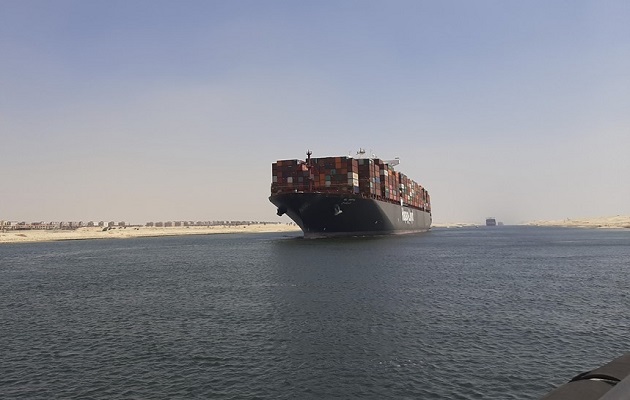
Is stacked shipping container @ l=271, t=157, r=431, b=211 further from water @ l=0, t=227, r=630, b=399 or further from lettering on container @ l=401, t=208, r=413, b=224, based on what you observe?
water @ l=0, t=227, r=630, b=399

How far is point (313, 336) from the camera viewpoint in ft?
71.8

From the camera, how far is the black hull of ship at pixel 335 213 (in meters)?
92.4

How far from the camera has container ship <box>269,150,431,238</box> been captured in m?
94.4

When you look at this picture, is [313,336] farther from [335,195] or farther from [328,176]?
[328,176]

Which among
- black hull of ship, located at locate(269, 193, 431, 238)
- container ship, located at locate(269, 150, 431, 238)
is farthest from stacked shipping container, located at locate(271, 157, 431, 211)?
black hull of ship, located at locate(269, 193, 431, 238)

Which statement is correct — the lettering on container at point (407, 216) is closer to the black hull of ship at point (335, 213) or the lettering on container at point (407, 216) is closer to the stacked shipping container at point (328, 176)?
the black hull of ship at point (335, 213)

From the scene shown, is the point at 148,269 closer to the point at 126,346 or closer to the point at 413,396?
the point at 126,346

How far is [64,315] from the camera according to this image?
2797 centimetres

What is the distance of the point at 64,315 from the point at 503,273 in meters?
41.2

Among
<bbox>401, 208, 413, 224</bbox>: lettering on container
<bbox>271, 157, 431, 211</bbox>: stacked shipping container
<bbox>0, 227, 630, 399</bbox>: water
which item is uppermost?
<bbox>271, 157, 431, 211</bbox>: stacked shipping container

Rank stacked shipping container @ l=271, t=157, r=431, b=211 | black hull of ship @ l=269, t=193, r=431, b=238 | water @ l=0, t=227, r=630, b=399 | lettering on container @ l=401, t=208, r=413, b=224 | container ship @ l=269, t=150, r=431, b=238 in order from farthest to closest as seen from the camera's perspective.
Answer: lettering on container @ l=401, t=208, r=413, b=224 → stacked shipping container @ l=271, t=157, r=431, b=211 → container ship @ l=269, t=150, r=431, b=238 → black hull of ship @ l=269, t=193, r=431, b=238 → water @ l=0, t=227, r=630, b=399

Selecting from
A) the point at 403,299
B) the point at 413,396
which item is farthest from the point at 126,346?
the point at 403,299

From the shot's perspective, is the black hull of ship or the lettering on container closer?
the black hull of ship

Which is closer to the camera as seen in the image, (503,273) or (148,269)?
(503,273)
